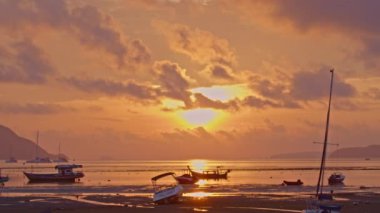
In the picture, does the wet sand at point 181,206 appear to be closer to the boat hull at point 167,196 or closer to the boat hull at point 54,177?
the boat hull at point 167,196

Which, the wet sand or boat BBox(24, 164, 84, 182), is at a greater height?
boat BBox(24, 164, 84, 182)

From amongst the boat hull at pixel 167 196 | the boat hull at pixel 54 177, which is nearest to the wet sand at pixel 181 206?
the boat hull at pixel 167 196

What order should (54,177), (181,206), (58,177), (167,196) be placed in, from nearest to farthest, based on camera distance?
(181,206), (167,196), (54,177), (58,177)

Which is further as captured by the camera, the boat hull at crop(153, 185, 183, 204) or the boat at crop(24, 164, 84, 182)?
the boat at crop(24, 164, 84, 182)

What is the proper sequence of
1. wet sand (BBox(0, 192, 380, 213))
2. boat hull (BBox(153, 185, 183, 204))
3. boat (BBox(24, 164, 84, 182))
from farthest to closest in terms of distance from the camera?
boat (BBox(24, 164, 84, 182))
boat hull (BBox(153, 185, 183, 204))
wet sand (BBox(0, 192, 380, 213))

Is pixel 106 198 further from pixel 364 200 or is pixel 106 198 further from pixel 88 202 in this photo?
pixel 364 200

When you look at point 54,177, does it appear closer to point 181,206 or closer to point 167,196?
point 167,196

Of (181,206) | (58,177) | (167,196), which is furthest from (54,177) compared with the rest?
(181,206)

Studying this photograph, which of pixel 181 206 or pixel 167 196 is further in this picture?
pixel 167 196

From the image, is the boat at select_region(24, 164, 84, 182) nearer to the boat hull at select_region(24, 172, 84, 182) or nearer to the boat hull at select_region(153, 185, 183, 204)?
the boat hull at select_region(24, 172, 84, 182)

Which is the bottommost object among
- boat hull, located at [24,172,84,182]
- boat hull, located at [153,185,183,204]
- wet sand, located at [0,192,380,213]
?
wet sand, located at [0,192,380,213]

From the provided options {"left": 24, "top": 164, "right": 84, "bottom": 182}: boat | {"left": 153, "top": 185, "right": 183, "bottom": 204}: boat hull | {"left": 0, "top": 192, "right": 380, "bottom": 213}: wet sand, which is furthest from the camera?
{"left": 24, "top": 164, "right": 84, "bottom": 182}: boat

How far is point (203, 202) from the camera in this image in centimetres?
5844

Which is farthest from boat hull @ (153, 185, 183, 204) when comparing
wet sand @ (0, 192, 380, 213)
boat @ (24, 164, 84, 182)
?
boat @ (24, 164, 84, 182)
